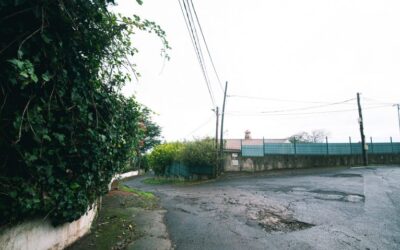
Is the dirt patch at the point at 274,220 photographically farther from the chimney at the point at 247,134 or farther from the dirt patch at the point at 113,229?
the chimney at the point at 247,134

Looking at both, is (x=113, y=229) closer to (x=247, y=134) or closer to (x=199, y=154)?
(x=199, y=154)

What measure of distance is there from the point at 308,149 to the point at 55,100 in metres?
22.9

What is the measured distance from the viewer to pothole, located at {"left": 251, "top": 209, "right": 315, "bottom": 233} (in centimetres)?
488

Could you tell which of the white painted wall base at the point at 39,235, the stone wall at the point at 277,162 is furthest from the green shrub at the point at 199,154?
the white painted wall base at the point at 39,235

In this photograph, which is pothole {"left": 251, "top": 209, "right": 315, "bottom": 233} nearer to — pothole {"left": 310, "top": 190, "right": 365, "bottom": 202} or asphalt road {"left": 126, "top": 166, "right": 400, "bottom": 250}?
asphalt road {"left": 126, "top": 166, "right": 400, "bottom": 250}

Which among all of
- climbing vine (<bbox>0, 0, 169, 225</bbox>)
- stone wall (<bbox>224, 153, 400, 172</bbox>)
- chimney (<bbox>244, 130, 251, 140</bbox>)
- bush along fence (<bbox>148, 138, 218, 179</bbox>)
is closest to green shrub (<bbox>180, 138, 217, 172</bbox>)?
bush along fence (<bbox>148, 138, 218, 179</bbox>)

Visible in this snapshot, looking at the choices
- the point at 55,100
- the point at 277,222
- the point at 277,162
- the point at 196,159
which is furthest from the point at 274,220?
the point at 277,162

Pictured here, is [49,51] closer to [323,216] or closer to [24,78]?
[24,78]

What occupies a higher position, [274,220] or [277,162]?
[277,162]

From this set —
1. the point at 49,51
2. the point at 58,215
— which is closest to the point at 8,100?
the point at 49,51

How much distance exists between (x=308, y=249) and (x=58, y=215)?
434 centimetres

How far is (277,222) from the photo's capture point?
536 centimetres

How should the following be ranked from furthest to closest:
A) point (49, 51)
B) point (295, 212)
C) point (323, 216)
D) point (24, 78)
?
point (295, 212), point (323, 216), point (49, 51), point (24, 78)

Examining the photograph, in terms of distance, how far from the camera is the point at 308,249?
3791 millimetres
